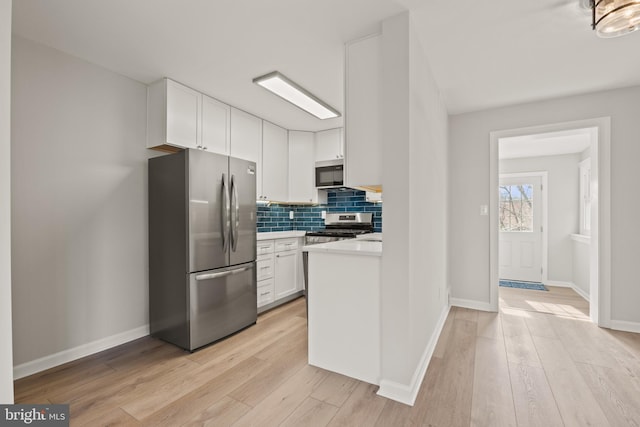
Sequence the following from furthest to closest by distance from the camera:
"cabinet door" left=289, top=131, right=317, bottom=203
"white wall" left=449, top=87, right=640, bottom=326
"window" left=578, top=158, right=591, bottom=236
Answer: "window" left=578, top=158, right=591, bottom=236 < "cabinet door" left=289, top=131, right=317, bottom=203 < "white wall" left=449, top=87, right=640, bottom=326

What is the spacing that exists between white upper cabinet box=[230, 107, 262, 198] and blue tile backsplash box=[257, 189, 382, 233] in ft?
2.18

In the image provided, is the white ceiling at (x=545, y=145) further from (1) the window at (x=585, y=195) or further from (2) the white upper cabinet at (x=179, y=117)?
(2) the white upper cabinet at (x=179, y=117)

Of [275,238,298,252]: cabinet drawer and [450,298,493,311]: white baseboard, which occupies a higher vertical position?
[275,238,298,252]: cabinet drawer


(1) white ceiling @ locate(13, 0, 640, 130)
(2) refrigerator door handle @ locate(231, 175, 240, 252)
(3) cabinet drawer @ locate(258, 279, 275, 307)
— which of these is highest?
(1) white ceiling @ locate(13, 0, 640, 130)

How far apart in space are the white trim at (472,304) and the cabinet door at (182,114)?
11.9ft

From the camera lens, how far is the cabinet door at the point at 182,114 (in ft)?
9.02

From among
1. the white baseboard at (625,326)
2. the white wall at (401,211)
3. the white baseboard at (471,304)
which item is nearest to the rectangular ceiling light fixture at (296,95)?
the white wall at (401,211)

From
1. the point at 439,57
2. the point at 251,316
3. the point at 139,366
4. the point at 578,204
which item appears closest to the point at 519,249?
the point at 578,204

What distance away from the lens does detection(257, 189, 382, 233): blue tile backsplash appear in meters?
4.39

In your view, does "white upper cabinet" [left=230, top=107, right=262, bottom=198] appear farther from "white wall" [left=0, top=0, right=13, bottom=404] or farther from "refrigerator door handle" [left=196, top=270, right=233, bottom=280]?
"white wall" [left=0, top=0, right=13, bottom=404]

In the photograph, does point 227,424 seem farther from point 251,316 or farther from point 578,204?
point 578,204

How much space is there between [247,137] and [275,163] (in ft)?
1.98

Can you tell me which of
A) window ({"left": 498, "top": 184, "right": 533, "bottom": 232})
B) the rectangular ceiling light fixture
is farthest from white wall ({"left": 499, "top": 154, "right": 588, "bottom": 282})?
the rectangular ceiling light fixture

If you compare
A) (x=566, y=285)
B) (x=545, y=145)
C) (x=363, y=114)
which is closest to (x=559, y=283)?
(x=566, y=285)
